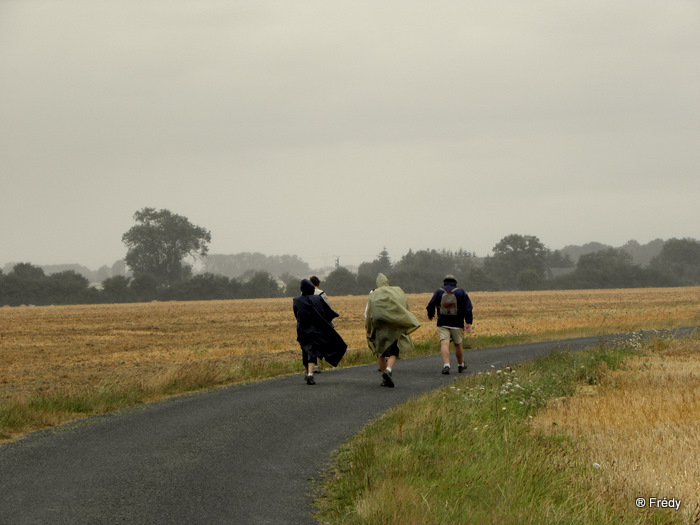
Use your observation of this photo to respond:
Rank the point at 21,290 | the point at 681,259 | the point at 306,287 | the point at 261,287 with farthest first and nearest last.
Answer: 1. the point at 681,259
2. the point at 261,287
3. the point at 21,290
4. the point at 306,287

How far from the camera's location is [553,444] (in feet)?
29.4

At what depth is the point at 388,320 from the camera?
14742 millimetres

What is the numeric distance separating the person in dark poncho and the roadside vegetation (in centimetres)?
298

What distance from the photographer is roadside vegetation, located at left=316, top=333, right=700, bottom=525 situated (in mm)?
6316

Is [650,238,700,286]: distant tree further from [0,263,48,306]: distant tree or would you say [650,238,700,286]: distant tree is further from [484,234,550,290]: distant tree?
[0,263,48,306]: distant tree

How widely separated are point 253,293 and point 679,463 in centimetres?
10087

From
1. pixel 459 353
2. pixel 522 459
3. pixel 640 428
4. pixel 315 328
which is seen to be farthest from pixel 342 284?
pixel 522 459

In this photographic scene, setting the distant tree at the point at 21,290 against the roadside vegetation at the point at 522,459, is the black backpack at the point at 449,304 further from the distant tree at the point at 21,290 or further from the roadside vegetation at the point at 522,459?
the distant tree at the point at 21,290

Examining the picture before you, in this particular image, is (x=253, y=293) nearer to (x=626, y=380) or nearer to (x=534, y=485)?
(x=626, y=380)

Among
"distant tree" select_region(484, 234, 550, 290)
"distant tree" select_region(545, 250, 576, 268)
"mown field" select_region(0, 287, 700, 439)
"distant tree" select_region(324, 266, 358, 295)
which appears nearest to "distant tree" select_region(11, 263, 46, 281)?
"distant tree" select_region(324, 266, 358, 295)

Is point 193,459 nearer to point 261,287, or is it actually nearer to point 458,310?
point 458,310

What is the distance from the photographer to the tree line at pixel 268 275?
99312mm

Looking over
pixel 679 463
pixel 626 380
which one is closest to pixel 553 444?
pixel 679 463

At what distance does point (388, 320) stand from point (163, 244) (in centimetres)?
10404
